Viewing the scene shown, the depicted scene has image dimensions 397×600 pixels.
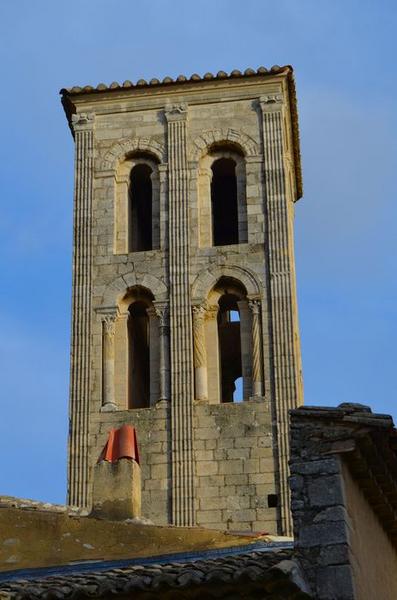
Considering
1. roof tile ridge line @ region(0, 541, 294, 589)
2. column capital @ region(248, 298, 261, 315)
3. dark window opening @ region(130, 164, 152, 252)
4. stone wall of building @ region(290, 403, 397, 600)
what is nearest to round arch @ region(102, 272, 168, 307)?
dark window opening @ region(130, 164, 152, 252)

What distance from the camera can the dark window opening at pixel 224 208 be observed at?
2786 cm

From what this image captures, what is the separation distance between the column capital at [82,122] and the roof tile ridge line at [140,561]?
15849mm

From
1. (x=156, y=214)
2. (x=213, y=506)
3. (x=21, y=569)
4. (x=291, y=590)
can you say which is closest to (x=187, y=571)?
(x=291, y=590)

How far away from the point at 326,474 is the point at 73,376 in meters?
14.1

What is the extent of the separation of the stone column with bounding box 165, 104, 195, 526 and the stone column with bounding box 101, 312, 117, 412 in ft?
3.37

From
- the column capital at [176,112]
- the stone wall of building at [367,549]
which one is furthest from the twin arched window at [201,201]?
the stone wall of building at [367,549]

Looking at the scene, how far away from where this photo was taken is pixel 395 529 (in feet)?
43.5

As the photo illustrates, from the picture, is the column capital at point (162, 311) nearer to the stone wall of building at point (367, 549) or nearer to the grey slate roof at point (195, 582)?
the stone wall of building at point (367, 549)

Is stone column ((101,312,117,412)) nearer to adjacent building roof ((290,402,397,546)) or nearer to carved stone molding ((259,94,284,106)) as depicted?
carved stone molding ((259,94,284,106))

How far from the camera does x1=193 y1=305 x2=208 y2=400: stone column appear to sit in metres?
24.5

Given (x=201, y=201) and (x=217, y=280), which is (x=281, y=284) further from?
(x=201, y=201)

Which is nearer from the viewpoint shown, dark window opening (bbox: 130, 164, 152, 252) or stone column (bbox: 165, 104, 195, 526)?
stone column (bbox: 165, 104, 195, 526)

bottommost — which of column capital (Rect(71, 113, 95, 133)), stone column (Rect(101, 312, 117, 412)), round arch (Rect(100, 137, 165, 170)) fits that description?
stone column (Rect(101, 312, 117, 412))

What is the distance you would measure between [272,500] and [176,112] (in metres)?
7.85
